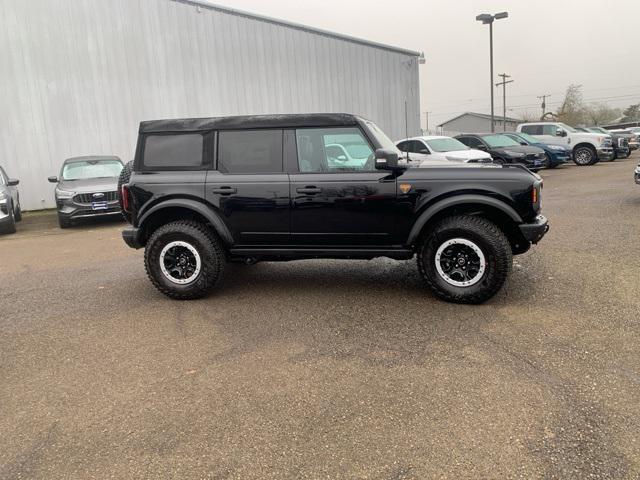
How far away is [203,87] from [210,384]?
51.8ft

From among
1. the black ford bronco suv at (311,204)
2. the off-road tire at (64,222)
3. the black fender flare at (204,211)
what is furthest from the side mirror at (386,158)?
the off-road tire at (64,222)

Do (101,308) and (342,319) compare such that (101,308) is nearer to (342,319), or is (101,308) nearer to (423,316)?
(342,319)

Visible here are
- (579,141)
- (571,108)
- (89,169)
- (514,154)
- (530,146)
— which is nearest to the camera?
(89,169)

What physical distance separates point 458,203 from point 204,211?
2.47 m

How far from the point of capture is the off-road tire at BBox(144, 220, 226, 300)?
5.13m

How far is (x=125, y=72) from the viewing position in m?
16.1

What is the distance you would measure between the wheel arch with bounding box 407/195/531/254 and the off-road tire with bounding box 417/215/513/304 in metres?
0.09

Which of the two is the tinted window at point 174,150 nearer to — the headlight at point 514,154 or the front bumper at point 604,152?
the headlight at point 514,154

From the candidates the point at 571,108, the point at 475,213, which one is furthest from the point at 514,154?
the point at 571,108

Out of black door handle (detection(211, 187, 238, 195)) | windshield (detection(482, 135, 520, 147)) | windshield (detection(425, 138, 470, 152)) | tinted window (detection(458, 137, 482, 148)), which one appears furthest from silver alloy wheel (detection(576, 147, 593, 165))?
black door handle (detection(211, 187, 238, 195))

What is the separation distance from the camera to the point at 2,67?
14.4m

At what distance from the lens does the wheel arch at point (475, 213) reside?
182 inches

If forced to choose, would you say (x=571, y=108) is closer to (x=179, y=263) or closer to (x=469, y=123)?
(x=469, y=123)

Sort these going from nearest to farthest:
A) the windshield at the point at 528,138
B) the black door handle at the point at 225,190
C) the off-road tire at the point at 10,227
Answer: the black door handle at the point at 225,190, the off-road tire at the point at 10,227, the windshield at the point at 528,138
